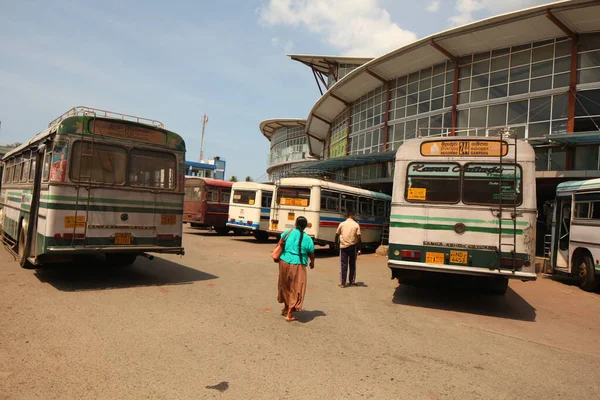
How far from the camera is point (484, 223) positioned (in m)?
7.79

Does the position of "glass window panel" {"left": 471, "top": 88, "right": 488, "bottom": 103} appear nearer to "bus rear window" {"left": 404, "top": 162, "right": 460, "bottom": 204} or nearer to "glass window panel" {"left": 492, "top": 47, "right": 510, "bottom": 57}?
"glass window panel" {"left": 492, "top": 47, "right": 510, "bottom": 57}

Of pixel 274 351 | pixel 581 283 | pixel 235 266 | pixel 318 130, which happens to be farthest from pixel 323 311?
pixel 318 130

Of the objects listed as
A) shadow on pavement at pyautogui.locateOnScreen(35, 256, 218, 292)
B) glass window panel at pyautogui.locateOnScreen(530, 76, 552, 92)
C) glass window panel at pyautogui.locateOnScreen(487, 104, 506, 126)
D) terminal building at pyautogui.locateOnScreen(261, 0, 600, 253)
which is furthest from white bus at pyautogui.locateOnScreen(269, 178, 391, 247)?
glass window panel at pyautogui.locateOnScreen(530, 76, 552, 92)

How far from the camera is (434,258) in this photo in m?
7.94

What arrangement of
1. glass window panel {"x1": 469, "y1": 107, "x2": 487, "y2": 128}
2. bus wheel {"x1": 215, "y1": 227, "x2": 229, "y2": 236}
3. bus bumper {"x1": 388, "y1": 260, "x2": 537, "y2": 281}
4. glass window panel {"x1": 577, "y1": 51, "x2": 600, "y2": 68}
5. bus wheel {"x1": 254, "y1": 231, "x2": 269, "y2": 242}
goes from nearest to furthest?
bus bumper {"x1": 388, "y1": 260, "x2": 537, "y2": 281} < glass window panel {"x1": 577, "y1": 51, "x2": 600, "y2": 68} < bus wheel {"x1": 254, "y1": 231, "x2": 269, "y2": 242} < glass window panel {"x1": 469, "y1": 107, "x2": 487, "y2": 128} < bus wheel {"x1": 215, "y1": 227, "x2": 229, "y2": 236}

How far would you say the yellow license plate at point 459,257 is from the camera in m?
7.79

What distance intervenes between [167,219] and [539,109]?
19762 millimetres

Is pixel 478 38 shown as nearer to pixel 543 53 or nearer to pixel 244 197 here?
pixel 543 53

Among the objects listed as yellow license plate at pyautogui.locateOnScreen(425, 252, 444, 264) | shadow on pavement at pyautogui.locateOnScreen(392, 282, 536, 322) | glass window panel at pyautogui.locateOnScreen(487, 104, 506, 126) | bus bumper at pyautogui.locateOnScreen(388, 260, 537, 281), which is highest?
glass window panel at pyautogui.locateOnScreen(487, 104, 506, 126)

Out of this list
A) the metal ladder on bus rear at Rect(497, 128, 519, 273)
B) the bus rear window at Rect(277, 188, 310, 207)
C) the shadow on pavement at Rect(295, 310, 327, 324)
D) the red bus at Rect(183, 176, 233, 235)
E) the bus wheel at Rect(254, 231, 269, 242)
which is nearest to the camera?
the shadow on pavement at Rect(295, 310, 327, 324)

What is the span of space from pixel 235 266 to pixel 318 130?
3325 centimetres

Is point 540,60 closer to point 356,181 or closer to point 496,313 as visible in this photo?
point 356,181

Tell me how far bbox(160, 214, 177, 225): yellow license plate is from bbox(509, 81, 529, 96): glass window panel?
65.5 feet

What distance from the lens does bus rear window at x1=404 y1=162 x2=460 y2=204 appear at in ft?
26.7
